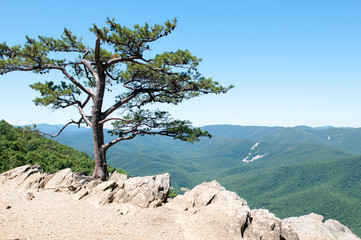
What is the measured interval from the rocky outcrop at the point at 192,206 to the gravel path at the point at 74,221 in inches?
11.2

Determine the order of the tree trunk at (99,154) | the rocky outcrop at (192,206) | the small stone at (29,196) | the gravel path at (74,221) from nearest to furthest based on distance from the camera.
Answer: the gravel path at (74,221)
the rocky outcrop at (192,206)
the small stone at (29,196)
the tree trunk at (99,154)

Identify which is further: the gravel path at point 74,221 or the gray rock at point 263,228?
the gray rock at point 263,228

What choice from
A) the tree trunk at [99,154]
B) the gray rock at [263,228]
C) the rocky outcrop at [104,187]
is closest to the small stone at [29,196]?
the rocky outcrop at [104,187]

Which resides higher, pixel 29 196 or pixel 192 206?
pixel 29 196

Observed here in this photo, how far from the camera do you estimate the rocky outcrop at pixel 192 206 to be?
8.17 meters

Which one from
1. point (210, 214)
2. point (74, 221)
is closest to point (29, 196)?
point (74, 221)

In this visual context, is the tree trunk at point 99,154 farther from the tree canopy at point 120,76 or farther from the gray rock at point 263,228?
the gray rock at point 263,228

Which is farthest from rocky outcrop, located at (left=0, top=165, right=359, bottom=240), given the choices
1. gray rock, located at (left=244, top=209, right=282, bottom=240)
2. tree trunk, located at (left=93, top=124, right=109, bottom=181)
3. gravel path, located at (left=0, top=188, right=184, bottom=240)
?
tree trunk, located at (left=93, top=124, right=109, bottom=181)

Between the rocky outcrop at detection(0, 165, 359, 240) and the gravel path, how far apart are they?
285mm

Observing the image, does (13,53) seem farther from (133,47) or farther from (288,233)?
(288,233)

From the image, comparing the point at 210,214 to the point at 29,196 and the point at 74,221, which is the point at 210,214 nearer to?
the point at 74,221

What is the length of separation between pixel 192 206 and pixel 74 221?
4664 mm

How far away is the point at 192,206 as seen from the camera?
33.7 feet

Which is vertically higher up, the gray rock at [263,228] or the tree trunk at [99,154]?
the tree trunk at [99,154]
